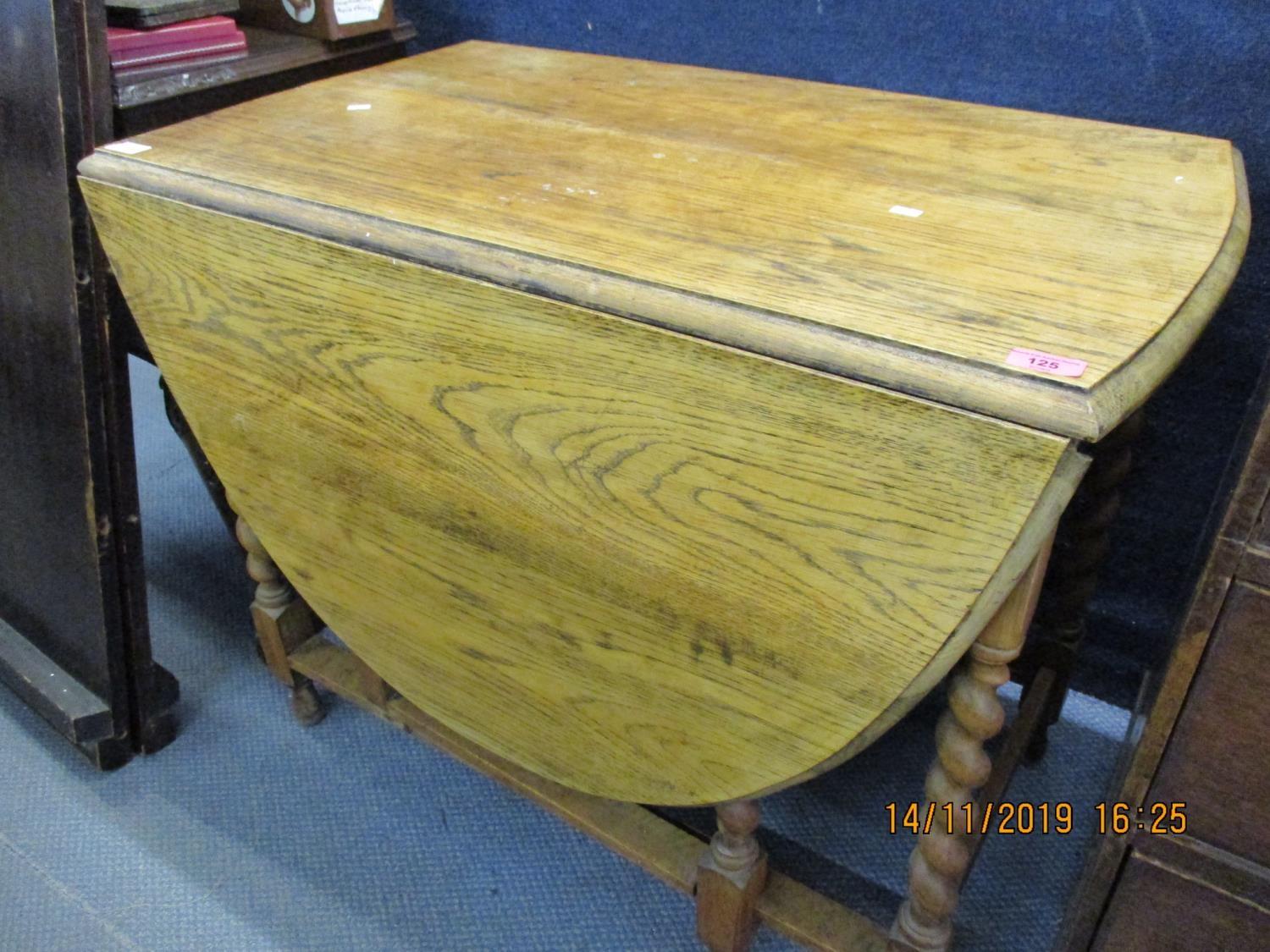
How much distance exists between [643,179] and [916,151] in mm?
240

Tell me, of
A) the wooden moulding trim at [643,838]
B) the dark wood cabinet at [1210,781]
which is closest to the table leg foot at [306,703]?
the wooden moulding trim at [643,838]

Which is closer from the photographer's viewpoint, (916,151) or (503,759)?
(916,151)

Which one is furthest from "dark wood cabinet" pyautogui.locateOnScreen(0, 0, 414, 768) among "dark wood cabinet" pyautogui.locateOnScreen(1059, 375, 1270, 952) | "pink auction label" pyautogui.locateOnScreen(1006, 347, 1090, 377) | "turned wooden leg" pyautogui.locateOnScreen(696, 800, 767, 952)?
"dark wood cabinet" pyautogui.locateOnScreen(1059, 375, 1270, 952)

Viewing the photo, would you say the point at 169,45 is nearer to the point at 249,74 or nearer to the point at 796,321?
the point at 249,74

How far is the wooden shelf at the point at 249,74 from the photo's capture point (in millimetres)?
1090

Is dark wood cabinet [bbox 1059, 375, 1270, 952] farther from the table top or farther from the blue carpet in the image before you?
the blue carpet

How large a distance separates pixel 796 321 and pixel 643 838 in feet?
2.11

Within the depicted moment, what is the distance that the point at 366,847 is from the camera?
4.02 ft

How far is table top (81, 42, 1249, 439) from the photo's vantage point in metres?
0.61

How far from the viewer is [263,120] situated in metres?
0.98

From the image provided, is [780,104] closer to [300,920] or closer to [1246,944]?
[1246,944]

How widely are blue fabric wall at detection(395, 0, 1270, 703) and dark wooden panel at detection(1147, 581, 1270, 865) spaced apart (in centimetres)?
51

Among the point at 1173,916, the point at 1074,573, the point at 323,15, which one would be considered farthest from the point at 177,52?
the point at 1173,916

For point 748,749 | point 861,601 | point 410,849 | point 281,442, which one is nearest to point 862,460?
point 861,601
